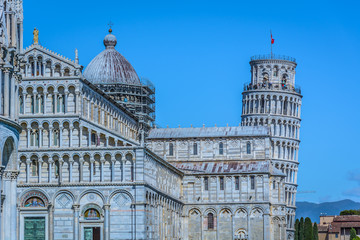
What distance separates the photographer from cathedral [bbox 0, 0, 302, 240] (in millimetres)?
51562

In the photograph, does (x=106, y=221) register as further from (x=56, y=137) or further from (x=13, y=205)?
(x=13, y=205)

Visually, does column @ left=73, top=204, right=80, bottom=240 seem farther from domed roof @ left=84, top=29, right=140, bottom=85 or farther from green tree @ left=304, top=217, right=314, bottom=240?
green tree @ left=304, top=217, right=314, bottom=240

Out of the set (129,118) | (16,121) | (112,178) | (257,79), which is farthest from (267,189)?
(16,121)

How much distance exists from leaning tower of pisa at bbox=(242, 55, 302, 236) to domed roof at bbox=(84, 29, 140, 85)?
24827 mm

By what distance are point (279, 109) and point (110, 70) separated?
103ft

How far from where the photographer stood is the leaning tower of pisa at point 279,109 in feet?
445

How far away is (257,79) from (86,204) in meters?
62.7

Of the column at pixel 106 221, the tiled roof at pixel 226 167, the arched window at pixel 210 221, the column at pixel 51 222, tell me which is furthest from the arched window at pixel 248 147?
the column at pixel 51 222

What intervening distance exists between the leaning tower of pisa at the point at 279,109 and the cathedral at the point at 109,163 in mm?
2070

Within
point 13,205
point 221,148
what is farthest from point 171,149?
point 13,205

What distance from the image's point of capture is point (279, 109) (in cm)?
13738

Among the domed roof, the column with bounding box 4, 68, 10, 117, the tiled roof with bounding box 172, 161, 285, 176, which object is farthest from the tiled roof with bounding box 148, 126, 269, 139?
the column with bounding box 4, 68, 10, 117

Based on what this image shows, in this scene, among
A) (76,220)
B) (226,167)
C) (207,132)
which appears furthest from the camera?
(207,132)

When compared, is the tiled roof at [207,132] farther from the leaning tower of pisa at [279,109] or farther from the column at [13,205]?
the column at [13,205]
